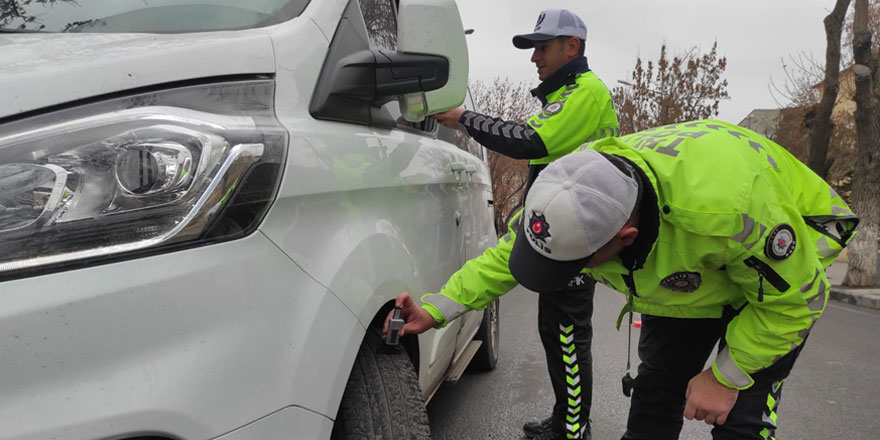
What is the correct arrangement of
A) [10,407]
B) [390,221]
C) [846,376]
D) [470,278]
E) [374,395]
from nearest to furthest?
[10,407], [374,395], [390,221], [470,278], [846,376]

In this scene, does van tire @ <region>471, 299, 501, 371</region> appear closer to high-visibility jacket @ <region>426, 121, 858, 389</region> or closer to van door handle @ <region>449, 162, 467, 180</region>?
van door handle @ <region>449, 162, 467, 180</region>

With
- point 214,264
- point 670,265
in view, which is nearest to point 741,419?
point 670,265

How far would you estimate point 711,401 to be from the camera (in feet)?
5.28

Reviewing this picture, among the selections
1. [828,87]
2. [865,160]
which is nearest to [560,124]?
[865,160]

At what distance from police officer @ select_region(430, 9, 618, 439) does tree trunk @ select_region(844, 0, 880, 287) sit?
9264 millimetres

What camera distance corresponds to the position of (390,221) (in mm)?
1572

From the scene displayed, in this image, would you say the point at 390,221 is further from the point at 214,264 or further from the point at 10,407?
the point at 10,407

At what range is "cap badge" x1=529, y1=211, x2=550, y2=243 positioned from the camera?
4.47ft

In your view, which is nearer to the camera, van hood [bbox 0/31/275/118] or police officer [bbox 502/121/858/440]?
van hood [bbox 0/31/275/118]

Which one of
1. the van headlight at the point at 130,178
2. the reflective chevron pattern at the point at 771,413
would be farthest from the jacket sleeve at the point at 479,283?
the van headlight at the point at 130,178

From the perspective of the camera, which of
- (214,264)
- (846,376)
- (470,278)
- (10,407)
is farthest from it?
(846,376)

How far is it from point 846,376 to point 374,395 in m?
4.19

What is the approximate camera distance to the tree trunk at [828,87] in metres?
10.2

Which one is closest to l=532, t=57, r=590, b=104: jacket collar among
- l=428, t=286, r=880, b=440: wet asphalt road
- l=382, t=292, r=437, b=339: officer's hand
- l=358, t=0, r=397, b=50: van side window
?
l=358, t=0, r=397, b=50: van side window
